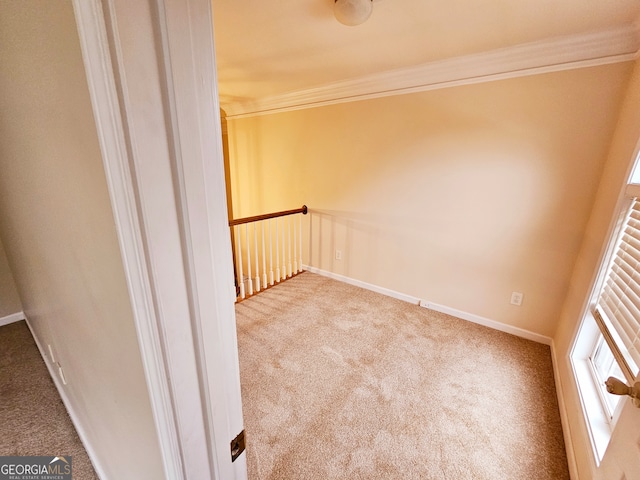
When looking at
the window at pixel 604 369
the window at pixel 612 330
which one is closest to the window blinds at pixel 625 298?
the window at pixel 612 330

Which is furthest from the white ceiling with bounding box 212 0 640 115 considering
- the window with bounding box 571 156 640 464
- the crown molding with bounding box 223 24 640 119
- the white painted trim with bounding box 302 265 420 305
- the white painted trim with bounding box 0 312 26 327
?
the white painted trim with bounding box 0 312 26 327

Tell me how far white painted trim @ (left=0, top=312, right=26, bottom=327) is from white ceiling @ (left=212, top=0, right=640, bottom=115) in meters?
2.99

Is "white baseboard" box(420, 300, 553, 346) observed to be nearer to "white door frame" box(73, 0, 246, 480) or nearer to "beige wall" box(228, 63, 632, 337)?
"beige wall" box(228, 63, 632, 337)

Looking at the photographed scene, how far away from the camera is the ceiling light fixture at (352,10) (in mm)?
1347

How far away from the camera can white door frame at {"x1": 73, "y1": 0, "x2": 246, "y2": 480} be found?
33 centimetres

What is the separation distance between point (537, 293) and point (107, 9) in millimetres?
2848

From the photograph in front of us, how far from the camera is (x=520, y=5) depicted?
1414 mm

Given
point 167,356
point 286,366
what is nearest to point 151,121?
point 167,356

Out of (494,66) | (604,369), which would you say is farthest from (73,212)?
(494,66)

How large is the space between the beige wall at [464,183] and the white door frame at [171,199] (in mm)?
2397

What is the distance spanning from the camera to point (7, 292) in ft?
8.02

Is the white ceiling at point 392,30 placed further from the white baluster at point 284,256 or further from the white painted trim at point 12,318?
the white painted trim at point 12,318

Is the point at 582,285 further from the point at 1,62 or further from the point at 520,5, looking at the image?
the point at 1,62

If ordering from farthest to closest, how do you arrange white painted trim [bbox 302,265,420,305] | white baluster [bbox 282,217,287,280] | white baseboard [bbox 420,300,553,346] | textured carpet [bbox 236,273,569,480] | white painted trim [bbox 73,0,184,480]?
white baluster [bbox 282,217,287,280]
white painted trim [bbox 302,265,420,305]
white baseboard [bbox 420,300,553,346]
textured carpet [bbox 236,273,569,480]
white painted trim [bbox 73,0,184,480]
